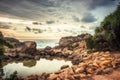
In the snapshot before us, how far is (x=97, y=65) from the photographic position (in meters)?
25.8

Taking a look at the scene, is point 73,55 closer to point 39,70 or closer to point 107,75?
point 39,70

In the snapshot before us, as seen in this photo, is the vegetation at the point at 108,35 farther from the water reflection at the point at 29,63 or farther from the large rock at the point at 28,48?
the large rock at the point at 28,48

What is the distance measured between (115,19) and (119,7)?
3.70 meters

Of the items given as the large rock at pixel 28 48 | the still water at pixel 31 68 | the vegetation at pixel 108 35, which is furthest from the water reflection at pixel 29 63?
the vegetation at pixel 108 35

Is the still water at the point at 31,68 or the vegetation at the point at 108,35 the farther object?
the vegetation at the point at 108,35

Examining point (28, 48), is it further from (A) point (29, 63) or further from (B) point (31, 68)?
(B) point (31, 68)

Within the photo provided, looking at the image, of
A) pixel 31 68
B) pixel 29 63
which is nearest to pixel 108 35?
pixel 31 68

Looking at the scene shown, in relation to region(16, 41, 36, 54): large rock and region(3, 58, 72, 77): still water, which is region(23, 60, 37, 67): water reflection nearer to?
region(3, 58, 72, 77): still water

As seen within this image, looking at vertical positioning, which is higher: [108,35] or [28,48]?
[108,35]

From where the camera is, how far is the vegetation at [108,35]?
3344cm

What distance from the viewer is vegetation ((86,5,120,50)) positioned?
3344 centimetres

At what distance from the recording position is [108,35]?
34156 mm

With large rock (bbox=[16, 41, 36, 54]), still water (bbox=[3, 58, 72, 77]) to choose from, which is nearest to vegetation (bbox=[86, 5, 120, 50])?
still water (bbox=[3, 58, 72, 77])

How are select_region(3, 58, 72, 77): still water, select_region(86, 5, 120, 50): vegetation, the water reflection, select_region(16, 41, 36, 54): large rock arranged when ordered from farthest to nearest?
select_region(16, 41, 36, 54): large rock
the water reflection
select_region(86, 5, 120, 50): vegetation
select_region(3, 58, 72, 77): still water
